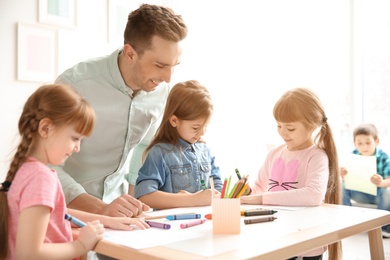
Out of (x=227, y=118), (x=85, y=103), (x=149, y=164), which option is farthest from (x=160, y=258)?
(x=227, y=118)

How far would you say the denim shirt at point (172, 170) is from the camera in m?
1.78

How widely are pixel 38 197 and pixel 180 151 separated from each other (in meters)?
0.83

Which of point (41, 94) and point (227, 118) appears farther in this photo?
point (227, 118)

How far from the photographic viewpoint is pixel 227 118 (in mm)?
4613

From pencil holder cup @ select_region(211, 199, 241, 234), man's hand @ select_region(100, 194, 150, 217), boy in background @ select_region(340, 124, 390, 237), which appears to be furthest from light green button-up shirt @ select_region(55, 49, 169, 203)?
boy in background @ select_region(340, 124, 390, 237)

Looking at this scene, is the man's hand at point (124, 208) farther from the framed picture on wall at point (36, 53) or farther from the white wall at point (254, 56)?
the white wall at point (254, 56)

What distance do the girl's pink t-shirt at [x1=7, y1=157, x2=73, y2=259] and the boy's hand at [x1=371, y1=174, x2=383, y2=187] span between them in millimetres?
3035

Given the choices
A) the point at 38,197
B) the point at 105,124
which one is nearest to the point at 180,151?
the point at 105,124

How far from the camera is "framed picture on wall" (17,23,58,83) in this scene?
3586 millimetres

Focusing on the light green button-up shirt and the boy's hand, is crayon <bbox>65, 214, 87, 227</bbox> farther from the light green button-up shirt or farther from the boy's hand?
the boy's hand

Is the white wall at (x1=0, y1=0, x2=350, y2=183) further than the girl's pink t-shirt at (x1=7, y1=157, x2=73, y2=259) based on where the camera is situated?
Yes

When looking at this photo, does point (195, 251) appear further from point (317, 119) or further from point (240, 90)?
point (240, 90)

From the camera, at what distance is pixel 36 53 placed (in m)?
3.67

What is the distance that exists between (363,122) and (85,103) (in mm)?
3574
